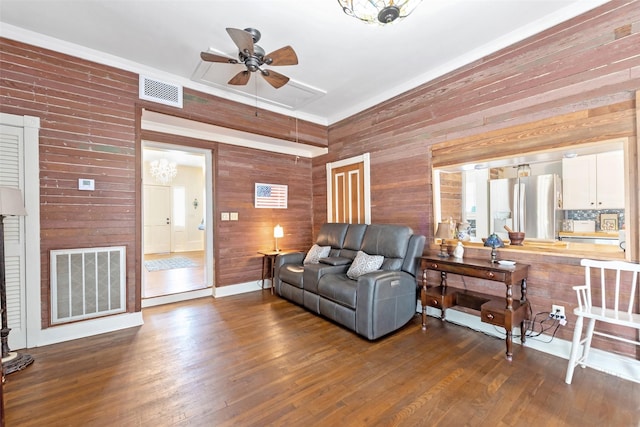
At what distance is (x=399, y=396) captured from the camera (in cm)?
190

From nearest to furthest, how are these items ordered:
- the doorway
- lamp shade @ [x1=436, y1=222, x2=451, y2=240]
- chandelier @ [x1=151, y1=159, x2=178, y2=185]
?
lamp shade @ [x1=436, y1=222, x2=451, y2=240]
the doorway
chandelier @ [x1=151, y1=159, x2=178, y2=185]

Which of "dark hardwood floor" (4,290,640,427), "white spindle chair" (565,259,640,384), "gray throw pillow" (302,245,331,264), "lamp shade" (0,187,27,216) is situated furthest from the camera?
"gray throw pillow" (302,245,331,264)

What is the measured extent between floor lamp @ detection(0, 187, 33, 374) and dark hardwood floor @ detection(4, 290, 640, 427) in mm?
89

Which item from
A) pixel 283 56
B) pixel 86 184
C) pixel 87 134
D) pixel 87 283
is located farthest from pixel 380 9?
pixel 87 283

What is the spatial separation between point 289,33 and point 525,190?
11.1 ft

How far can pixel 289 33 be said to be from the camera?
265cm

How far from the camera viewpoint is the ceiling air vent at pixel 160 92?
319 centimetres

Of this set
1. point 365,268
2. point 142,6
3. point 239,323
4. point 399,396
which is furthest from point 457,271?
point 142,6

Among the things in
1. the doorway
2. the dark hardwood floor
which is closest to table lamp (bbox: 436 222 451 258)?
the dark hardwood floor

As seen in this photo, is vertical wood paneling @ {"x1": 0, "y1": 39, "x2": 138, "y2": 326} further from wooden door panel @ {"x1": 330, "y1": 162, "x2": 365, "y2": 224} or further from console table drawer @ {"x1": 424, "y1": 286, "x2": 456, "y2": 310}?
console table drawer @ {"x1": 424, "y1": 286, "x2": 456, "y2": 310}

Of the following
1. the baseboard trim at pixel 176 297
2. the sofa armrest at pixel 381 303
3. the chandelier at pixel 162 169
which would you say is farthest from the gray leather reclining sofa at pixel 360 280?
the chandelier at pixel 162 169

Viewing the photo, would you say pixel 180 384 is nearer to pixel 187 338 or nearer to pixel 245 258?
pixel 187 338

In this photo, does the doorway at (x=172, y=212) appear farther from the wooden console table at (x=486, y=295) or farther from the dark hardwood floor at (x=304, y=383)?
the wooden console table at (x=486, y=295)

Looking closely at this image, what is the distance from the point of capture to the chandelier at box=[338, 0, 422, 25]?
176 cm
